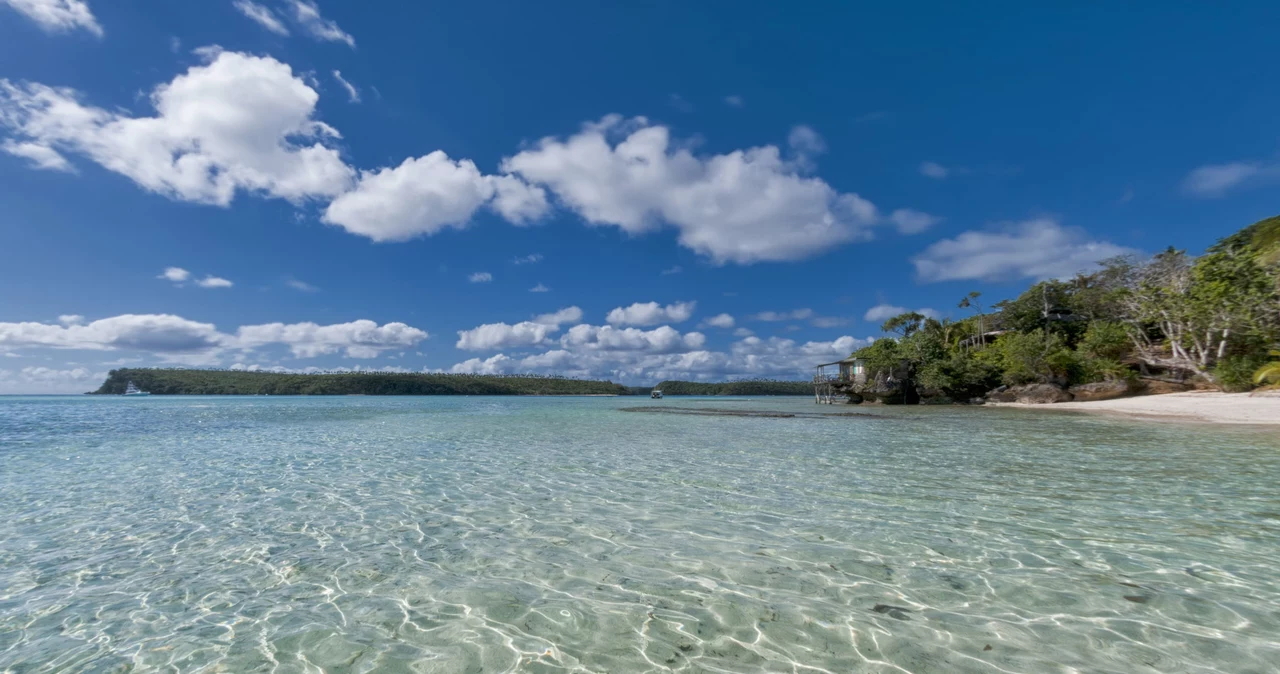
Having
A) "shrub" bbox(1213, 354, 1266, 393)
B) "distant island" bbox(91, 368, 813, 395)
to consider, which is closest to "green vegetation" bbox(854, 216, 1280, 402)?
"shrub" bbox(1213, 354, 1266, 393)

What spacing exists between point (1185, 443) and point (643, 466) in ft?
52.0

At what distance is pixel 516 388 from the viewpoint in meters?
172

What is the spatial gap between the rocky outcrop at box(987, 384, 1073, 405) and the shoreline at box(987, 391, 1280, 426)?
25.7ft

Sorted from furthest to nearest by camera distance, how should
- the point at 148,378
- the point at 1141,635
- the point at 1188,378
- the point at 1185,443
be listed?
the point at 148,378 → the point at 1188,378 → the point at 1185,443 → the point at 1141,635

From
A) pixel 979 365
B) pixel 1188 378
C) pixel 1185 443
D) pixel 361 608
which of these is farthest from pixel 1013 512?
pixel 979 365

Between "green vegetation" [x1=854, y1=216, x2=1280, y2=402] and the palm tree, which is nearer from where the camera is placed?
the palm tree

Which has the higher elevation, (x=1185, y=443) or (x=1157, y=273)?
(x=1157, y=273)

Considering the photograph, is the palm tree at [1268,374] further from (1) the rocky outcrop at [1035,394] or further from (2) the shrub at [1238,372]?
(1) the rocky outcrop at [1035,394]

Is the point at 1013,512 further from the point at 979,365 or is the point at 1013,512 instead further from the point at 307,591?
the point at 979,365

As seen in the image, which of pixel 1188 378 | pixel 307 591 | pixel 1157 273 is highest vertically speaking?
pixel 1157 273

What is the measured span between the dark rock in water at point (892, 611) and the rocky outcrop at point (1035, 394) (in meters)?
49.7

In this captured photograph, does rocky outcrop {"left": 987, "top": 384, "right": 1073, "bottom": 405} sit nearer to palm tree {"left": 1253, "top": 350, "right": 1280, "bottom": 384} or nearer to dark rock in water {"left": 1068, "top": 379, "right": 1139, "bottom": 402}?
dark rock in water {"left": 1068, "top": 379, "right": 1139, "bottom": 402}

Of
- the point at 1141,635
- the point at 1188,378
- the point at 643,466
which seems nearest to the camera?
the point at 1141,635

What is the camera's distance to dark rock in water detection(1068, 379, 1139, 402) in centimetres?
4091
